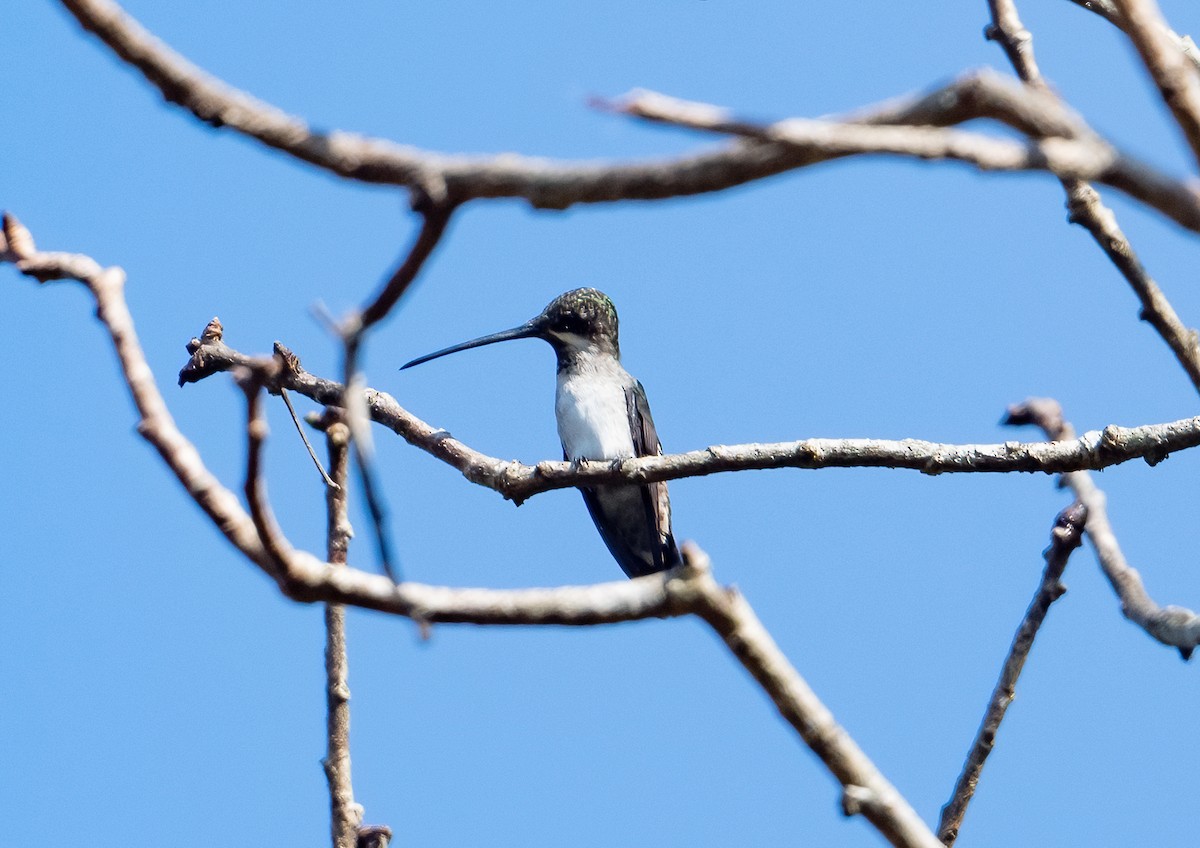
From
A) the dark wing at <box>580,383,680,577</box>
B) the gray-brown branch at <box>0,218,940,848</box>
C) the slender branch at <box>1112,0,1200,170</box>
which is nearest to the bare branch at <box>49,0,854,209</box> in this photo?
the gray-brown branch at <box>0,218,940,848</box>

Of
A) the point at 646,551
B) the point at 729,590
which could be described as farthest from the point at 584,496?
the point at 729,590

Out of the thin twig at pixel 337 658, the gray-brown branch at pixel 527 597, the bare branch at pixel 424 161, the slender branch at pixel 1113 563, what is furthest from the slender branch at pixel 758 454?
the bare branch at pixel 424 161

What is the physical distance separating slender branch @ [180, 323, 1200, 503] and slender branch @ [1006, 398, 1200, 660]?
0.21 meters

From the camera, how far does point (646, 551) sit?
10453 millimetres

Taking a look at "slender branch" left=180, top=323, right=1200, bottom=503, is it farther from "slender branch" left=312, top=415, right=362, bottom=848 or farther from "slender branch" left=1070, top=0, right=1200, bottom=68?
"slender branch" left=1070, top=0, right=1200, bottom=68

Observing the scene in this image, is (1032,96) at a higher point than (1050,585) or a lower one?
lower

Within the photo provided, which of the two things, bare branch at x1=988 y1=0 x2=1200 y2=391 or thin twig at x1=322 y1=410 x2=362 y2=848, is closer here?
bare branch at x1=988 y1=0 x2=1200 y2=391

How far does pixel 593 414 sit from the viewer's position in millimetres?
9828

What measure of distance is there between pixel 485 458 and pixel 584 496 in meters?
4.81

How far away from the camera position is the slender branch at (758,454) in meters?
4.62

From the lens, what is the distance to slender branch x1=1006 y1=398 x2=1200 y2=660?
125 inches

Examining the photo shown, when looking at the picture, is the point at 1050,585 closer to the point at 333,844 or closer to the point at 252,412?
the point at 333,844

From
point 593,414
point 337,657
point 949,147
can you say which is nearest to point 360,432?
point 949,147

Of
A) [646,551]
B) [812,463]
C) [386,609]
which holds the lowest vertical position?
[386,609]
